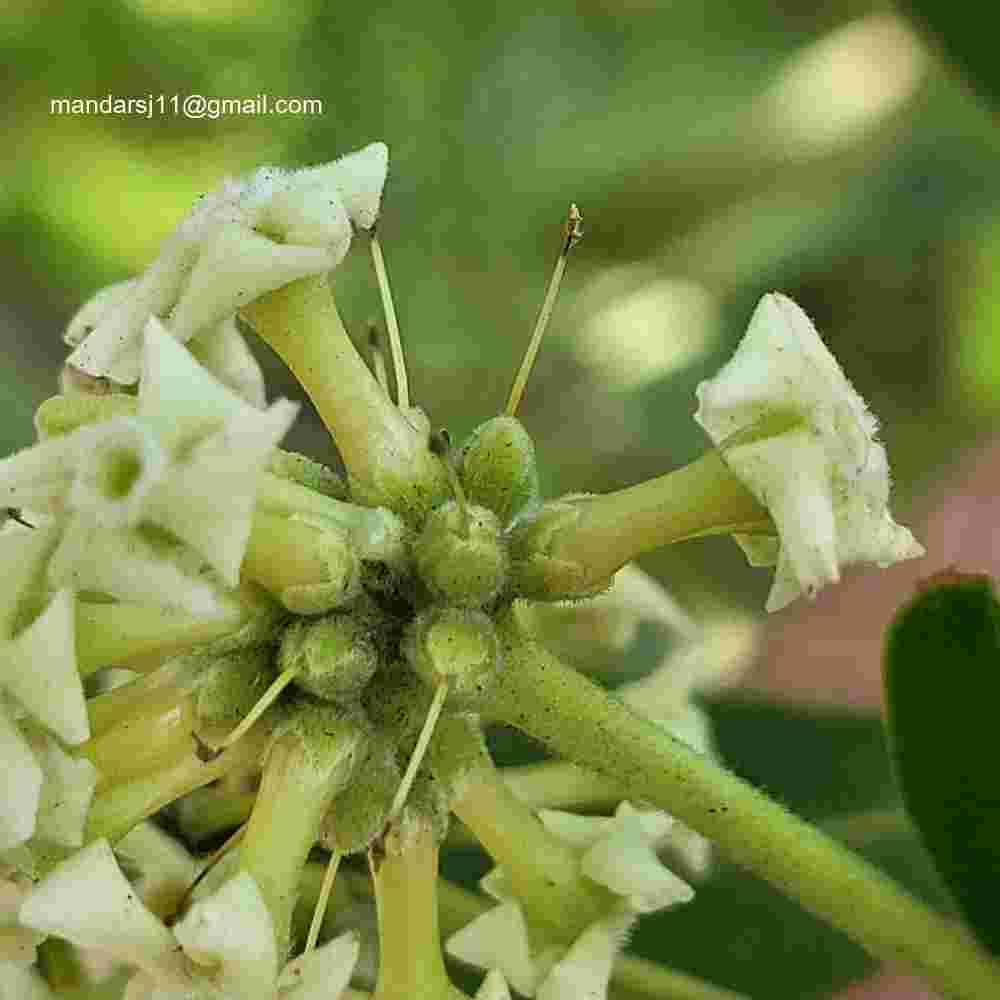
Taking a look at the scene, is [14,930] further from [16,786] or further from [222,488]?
[222,488]

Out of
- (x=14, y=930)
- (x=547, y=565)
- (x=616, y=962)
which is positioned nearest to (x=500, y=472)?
(x=547, y=565)

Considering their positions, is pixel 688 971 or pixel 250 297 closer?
pixel 250 297

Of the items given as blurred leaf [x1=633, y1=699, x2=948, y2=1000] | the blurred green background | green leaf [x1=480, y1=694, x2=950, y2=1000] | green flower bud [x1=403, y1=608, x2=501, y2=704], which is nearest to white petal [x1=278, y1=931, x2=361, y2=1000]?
green flower bud [x1=403, y1=608, x2=501, y2=704]

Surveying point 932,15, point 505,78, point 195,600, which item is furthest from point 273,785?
point 505,78

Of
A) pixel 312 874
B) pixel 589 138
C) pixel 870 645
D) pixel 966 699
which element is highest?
pixel 589 138

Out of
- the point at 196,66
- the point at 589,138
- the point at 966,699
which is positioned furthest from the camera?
the point at 589,138

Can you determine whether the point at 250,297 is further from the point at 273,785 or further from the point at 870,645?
the point at 870,645

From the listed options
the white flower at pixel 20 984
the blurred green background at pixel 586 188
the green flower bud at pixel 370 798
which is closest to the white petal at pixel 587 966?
the green flower bud at pixel 370 798
